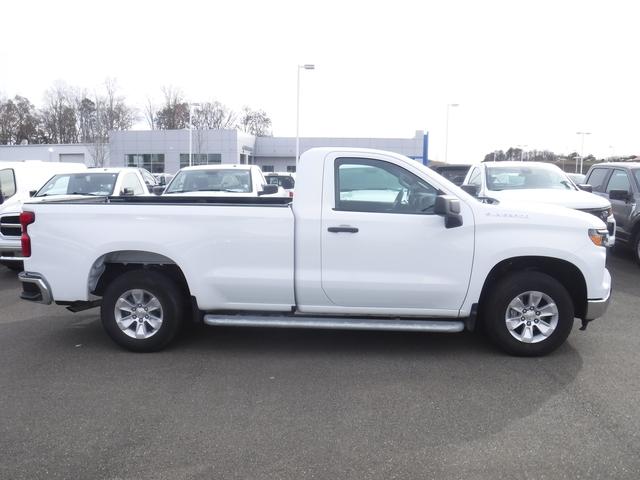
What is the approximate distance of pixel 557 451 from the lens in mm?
3617

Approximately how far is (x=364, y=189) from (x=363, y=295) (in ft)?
3.31

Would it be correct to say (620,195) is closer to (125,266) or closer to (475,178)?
(475,178)

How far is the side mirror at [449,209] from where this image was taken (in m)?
5.01

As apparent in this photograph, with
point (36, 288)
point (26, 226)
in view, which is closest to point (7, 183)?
point (26, 226)

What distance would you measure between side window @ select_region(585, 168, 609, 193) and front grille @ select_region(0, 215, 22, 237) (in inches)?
451

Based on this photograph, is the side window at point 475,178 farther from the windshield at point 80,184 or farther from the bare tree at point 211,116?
the bare tree at point 211,116

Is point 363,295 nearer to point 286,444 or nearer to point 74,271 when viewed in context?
point 286,444

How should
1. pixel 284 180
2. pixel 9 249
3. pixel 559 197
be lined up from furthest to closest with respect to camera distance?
pixel 284 180 → pixel 559 197 → pixel 9 249

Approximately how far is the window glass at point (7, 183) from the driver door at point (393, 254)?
8.40 meters

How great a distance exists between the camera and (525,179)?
10.9 metres

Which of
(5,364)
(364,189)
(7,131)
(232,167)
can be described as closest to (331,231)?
(364,189)

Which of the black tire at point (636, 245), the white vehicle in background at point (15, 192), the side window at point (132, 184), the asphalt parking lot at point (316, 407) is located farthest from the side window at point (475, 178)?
the white vehicle in background at point (15, 192)

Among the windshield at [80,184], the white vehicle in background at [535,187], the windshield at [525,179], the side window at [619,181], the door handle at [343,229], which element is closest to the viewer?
the door handle at [343,229]

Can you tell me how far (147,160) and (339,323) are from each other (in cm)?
6097
